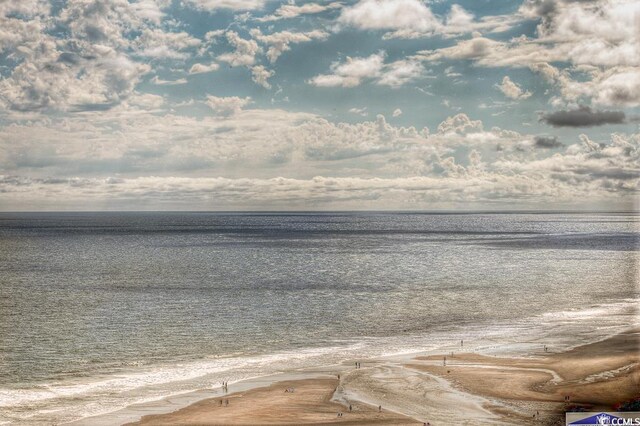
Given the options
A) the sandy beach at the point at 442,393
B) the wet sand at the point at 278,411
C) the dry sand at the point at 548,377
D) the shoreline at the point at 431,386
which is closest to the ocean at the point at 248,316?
the shoreline at the point at 431,386

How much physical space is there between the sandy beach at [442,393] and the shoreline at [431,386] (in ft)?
0.22

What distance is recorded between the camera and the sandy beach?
38.6 metres

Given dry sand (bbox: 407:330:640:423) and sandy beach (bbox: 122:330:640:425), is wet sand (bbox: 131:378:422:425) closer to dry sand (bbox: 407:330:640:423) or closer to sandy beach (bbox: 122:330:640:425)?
sandy beach (bbox: 122:330:640:425)

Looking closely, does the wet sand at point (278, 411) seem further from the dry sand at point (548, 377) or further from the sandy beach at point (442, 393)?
the dry sand at point (548, 377)

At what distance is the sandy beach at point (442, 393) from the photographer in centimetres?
3862

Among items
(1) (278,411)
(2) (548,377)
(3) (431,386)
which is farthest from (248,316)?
(2) (548,377)

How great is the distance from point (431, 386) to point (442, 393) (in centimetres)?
153

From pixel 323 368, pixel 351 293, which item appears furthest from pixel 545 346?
pixel 351 293

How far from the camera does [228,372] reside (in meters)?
49.9

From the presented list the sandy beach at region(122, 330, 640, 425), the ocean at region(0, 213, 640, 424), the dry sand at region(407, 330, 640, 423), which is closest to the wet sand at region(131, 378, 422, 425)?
the sandy beach at region(122, 330, 640, 425)

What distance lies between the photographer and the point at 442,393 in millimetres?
43625

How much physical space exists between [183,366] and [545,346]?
32.7m

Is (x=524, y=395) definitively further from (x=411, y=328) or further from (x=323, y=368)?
(x=411, y=328)

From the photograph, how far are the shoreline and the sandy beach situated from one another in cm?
7
